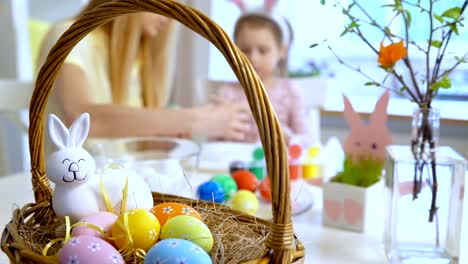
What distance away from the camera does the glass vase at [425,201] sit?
630 millimetres

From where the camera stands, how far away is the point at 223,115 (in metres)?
1.45

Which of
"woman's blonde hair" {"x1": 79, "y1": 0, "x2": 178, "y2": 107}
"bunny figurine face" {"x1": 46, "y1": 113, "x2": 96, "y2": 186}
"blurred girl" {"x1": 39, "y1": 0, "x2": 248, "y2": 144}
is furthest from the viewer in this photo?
"woman's blonde hair" {"x1": 79, "y1": 0, "x2": 178, "y2": 107}

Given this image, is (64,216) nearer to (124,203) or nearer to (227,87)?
(124,203)

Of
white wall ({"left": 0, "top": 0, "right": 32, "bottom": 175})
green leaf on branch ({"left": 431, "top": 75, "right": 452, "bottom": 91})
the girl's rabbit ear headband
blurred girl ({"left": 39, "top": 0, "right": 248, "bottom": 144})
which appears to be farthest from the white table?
white wall ({"left": 0, "top": 0, "right": 32, "bottom": 175})

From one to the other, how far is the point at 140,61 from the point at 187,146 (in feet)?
2.37

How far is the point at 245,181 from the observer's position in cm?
89

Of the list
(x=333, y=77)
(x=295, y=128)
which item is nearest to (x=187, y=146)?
(x=295, y=128)

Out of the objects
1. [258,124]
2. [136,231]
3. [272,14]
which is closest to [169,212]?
[136,231]

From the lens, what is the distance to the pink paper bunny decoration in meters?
0.76

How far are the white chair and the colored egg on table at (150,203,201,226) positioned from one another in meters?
1.13

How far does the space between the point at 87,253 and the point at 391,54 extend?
1.47 feet

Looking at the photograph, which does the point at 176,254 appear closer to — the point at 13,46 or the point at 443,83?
the point at 443,83

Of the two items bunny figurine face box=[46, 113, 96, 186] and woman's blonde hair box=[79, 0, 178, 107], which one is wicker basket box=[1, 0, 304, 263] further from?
woman's blonde hair box=[79, 0, 178, 107]

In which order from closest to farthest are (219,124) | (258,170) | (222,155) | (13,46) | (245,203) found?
(245,203) → (258,170) → (222,155) → (219,124) → (13,46)
